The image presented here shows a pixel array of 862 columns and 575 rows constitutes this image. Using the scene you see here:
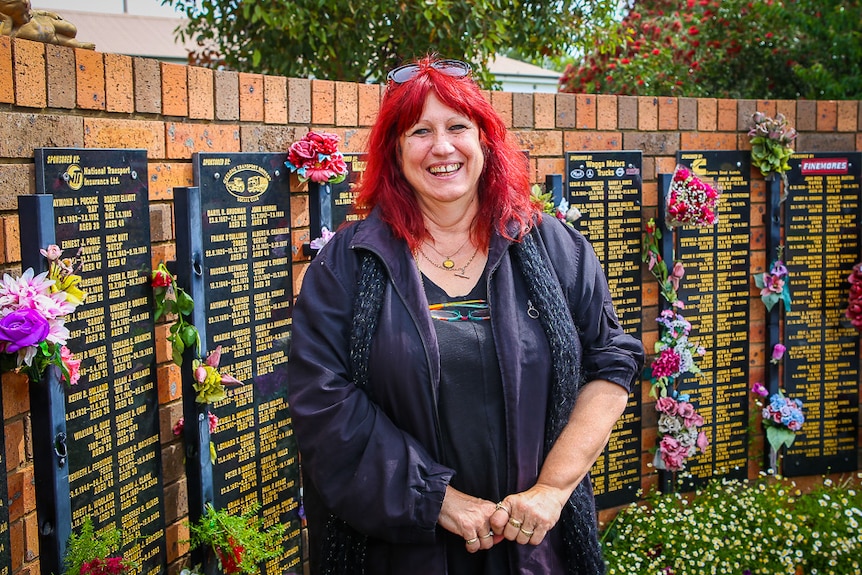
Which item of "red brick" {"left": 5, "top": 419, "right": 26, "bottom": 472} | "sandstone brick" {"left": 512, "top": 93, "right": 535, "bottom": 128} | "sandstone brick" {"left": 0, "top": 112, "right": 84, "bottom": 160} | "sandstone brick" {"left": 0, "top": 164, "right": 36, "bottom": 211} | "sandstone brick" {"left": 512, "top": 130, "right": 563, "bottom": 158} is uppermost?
"sandstone brick" {"left": 512, "top": 93, "right": 535, "bottom": 128}

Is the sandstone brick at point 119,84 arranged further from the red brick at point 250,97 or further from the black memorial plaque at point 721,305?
the black memorial plaque at point 721,305

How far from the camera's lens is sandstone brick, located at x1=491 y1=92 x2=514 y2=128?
3.96 metres

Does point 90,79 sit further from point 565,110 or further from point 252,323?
point 565,110

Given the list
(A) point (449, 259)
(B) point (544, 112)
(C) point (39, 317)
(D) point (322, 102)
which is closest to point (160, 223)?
(C) point (39, 317)

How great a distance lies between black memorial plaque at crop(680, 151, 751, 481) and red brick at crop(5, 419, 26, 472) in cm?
309

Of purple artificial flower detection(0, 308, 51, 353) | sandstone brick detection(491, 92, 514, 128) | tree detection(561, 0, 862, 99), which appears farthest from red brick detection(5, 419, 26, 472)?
tree detection(561, 0, 862, 99)

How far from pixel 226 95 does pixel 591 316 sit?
151 centimetres

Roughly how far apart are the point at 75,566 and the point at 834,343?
3894 millimetres

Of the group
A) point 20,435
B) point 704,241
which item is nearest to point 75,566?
point 20,435

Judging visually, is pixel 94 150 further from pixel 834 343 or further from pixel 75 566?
pixel 834 343

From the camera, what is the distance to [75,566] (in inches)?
89.7

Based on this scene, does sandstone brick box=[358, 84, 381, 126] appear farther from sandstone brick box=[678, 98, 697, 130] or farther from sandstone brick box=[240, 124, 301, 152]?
sandstone brick box=[678, 98, 697, 130]

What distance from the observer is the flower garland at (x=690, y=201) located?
13.5ft

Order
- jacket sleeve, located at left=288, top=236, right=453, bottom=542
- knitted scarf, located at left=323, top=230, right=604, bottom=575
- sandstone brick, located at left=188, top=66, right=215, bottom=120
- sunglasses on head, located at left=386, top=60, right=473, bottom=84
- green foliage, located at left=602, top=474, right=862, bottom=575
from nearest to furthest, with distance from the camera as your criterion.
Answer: jacket sleeve, located at left=288, top=236, right=453, bottom=542, knitted scarf, located at left=323, top=230, right=604, bottom=575, sunglasses on head, located at left=386, top=60, right=473, bottom=84, sandstone brick, located at left=188, top=66, right=215, bottom=120, green foliage, located at left=602, top=474, right=862, bottom=575
